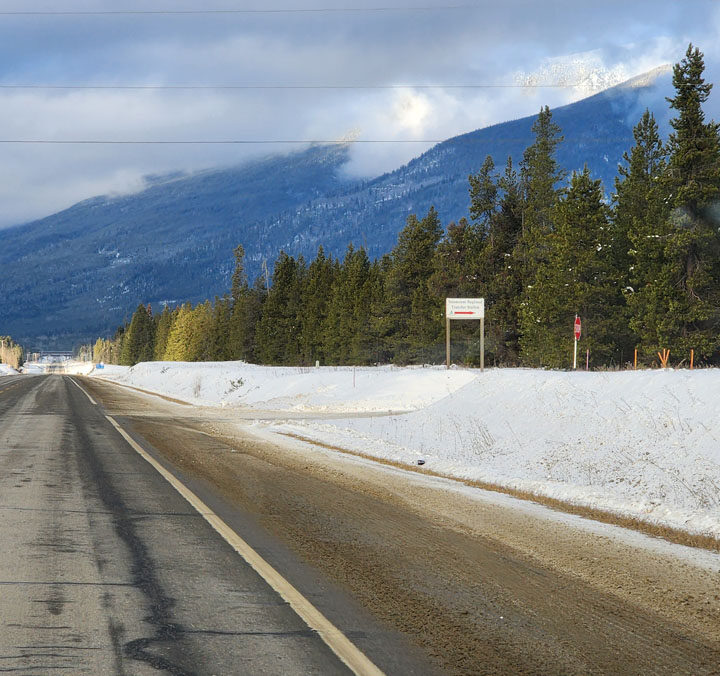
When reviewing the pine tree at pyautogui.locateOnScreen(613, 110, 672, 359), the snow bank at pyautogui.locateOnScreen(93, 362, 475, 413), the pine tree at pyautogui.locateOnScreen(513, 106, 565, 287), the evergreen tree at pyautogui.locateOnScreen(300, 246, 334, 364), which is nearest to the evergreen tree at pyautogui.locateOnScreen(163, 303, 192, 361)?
the evergreen tree at pyautogui.locateOnScreen(300, 246, 334, 364)

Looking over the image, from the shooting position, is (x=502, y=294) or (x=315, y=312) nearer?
(x=502, y=294)

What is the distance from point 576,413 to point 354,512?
7865 millimetres

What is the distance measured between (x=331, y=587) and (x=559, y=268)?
35391 millimetres

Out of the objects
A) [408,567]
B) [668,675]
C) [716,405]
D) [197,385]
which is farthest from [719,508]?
[197,385]

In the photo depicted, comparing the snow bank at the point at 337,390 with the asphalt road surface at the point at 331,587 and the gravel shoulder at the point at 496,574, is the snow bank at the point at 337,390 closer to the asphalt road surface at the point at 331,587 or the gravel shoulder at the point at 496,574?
the gravel shoulder at the point at 496,574

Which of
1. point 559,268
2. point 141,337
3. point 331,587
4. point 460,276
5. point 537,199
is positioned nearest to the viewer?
point 331,587

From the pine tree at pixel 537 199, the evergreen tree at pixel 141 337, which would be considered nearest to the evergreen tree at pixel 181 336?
the evergreen tree at pixel 141 337

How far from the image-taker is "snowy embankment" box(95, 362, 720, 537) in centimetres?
1020

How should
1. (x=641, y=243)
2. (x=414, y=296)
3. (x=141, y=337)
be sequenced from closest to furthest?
1. (x=641, y=243)
2. (x=414, y=296)
3. (x=141, y=337)

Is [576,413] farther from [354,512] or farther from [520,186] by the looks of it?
[520,186]

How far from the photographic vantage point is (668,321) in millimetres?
33938

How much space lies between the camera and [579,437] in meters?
13.9

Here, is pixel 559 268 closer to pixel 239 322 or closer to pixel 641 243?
pixel 641 243

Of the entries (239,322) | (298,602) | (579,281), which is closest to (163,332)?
(239,322)
